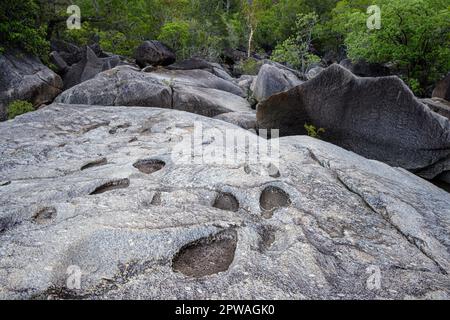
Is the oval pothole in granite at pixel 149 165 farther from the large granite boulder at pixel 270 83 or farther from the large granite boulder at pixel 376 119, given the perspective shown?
the large granite boulder at pixel 270 83

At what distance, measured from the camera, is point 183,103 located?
40.9 feet

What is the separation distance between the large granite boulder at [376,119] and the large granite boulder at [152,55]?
16.6 m

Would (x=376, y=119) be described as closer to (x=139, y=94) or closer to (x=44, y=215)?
(x=44, y=215)

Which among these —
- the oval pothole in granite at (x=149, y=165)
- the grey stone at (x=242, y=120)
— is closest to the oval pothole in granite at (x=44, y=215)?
the oval pothole in granite at (x=149, y=165)

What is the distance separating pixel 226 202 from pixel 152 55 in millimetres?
21289

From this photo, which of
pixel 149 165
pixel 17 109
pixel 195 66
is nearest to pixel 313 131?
pixel 149 165

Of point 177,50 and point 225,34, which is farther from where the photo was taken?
point 225,34

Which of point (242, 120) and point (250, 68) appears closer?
point (242, 120)

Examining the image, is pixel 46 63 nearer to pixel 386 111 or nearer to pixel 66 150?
pixel 66 150

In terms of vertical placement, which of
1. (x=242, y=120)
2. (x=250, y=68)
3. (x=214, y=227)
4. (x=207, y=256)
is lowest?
(x=242, y=120)

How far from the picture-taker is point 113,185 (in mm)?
4652

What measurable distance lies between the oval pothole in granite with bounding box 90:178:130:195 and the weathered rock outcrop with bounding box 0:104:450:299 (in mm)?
22
